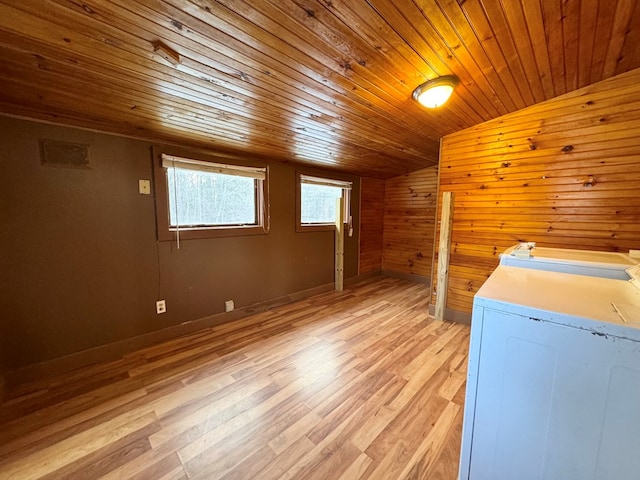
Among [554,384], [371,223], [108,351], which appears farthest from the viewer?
[371,223]

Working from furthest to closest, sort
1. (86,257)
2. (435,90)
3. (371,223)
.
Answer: (371,223), (86,257), (435,90)

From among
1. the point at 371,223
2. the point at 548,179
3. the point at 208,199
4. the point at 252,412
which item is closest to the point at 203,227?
the point at 208,199

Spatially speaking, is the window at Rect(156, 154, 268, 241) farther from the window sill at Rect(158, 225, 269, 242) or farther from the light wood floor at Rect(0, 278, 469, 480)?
the light wood floor at Rect(0, 278, 469, 480)

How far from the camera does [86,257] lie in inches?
84.6

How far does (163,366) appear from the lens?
2.18 metres

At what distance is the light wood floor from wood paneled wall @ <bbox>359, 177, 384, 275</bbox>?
245cm

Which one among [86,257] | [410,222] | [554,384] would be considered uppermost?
[410,222]

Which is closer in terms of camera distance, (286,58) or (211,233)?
(286,58)

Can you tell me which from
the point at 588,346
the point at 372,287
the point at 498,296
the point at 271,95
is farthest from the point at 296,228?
the point at 588,346

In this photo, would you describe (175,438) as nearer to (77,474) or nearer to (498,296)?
(77,474)

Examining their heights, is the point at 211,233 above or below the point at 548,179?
below

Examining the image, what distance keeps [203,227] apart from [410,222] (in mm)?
3686

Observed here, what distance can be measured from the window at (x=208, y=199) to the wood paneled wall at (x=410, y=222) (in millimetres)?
2859

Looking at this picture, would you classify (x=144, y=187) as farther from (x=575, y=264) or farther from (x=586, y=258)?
(x=586, y=258)
